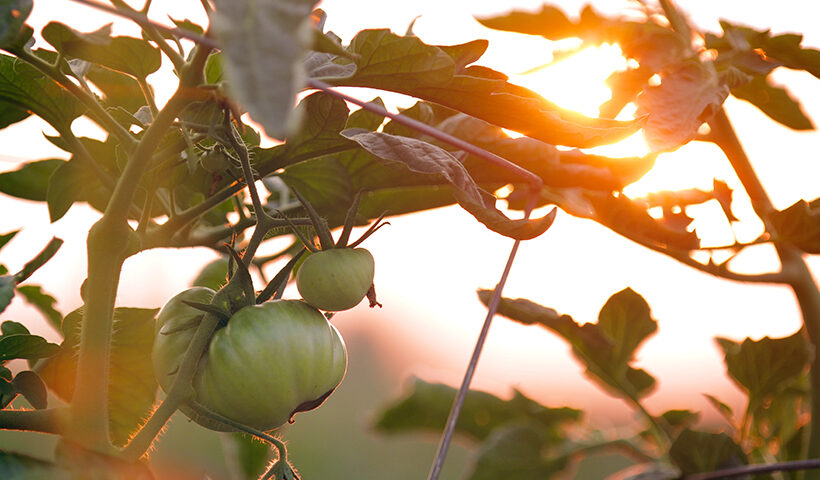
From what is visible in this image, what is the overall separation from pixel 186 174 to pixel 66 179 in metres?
0.07

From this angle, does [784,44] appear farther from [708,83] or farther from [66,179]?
[66,179]

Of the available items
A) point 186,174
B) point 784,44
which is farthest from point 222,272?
point 784,44

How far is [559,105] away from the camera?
1.05 ft

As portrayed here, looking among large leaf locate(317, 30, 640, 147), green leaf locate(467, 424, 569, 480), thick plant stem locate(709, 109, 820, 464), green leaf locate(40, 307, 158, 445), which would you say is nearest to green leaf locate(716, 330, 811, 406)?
thick plant stem locate(709, 109, 820, 464)

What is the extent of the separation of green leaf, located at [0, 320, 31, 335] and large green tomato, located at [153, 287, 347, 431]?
85mm

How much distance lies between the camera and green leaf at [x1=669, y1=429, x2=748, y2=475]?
1.70 ft

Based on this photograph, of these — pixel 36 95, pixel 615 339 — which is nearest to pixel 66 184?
pixel 36 95

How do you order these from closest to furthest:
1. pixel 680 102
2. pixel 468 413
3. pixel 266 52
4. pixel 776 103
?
pixel 266 52 < pixel 680 102 < pixel 776 103 < pixel 468 413

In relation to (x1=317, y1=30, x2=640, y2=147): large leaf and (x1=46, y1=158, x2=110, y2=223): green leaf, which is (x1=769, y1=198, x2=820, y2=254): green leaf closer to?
(x1=317, y1=30, x2=640, y2=147): large leaf

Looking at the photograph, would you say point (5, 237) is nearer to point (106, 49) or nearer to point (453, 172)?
point (106, 49)

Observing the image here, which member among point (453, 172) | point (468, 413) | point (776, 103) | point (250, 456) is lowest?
point (250, 456)

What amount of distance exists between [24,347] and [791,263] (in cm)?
55

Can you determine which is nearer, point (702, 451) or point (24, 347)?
point (24, 347)

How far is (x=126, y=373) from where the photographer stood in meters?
0.41
